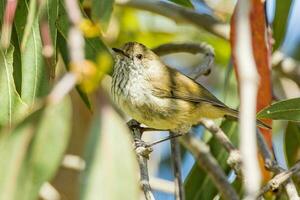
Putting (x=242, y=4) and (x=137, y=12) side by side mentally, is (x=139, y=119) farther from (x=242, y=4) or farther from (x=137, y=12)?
(x=242, y=4)

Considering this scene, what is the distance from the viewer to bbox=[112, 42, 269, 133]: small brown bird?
176 inches

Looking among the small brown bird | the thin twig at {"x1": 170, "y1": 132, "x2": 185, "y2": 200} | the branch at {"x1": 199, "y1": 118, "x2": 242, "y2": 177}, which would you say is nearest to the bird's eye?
the small brown bird

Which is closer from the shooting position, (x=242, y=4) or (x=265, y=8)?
(x=242, y=4)

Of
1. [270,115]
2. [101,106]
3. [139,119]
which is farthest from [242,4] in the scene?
[139,119]

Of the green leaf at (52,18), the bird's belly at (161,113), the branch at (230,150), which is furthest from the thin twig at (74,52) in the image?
the bird's belly at (161,113)

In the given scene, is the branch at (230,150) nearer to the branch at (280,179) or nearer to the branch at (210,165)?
the branch at (210,165)

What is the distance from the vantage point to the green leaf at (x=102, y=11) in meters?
Result: 2.49

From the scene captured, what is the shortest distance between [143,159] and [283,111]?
74cm

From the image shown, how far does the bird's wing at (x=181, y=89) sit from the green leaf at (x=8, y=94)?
1684mm

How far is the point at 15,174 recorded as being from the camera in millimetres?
2029

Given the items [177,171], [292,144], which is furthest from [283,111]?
[292,144]

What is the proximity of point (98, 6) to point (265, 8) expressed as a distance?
1516mm

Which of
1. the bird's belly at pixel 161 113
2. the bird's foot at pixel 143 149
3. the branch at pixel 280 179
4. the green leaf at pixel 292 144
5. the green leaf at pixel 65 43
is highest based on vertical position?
the bird's belly at pixel 161 113

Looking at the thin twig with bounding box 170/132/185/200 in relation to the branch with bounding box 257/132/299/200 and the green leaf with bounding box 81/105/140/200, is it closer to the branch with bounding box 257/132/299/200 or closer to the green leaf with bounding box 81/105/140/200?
the branch with bounding box 257/132/299/200
